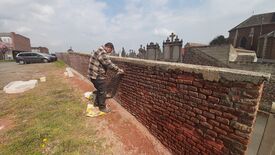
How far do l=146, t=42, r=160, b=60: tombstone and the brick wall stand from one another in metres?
14.5

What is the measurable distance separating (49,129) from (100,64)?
1.91 meters

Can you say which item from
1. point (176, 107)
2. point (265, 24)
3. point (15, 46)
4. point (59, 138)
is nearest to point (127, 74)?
point (176, 107)

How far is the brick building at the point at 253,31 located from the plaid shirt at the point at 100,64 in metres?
42.9

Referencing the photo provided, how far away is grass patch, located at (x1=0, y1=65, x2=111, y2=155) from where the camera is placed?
267 cm

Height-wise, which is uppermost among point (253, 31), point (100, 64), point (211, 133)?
point (253, 31)

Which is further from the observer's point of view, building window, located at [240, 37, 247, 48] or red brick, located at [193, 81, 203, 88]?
building window, located at [240, 37, 247, 48]

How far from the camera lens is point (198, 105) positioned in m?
2.05

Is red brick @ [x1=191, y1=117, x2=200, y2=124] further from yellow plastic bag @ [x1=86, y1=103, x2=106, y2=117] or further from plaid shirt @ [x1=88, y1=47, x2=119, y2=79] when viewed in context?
yellow plastic bag @ [x1=86, y1=103, x2=106, y2=117]

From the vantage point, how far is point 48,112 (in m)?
4.13

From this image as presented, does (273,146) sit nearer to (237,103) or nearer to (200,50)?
(237,103)

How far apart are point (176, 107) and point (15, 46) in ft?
208

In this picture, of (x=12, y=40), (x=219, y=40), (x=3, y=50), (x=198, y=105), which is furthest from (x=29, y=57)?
(x=219, y=40)

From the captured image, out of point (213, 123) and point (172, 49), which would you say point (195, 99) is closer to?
point (213, 123)

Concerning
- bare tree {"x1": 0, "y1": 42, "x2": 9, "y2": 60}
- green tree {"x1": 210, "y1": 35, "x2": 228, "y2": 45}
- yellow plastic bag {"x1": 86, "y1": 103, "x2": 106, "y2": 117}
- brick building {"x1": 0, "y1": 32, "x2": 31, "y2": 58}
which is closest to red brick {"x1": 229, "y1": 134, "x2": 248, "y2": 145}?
yellow plastic bag {"x1": 86, "y1": 103, "x2": 106, "y2": 117}
